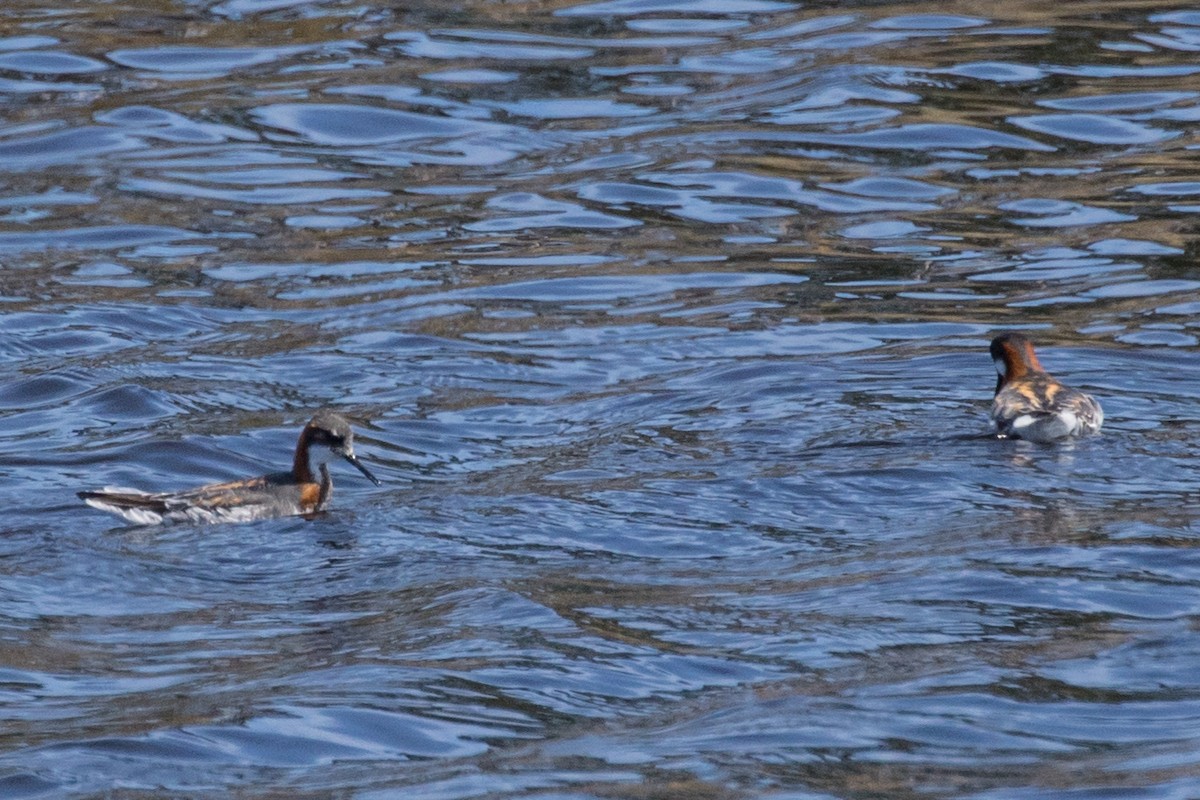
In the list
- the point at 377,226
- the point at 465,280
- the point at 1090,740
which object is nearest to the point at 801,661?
the point at 1090,740

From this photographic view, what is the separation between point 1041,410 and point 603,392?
9.88 feet

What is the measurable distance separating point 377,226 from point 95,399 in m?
4.68

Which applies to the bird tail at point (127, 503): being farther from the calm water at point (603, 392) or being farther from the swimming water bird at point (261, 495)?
the calm water at point (603, 392)

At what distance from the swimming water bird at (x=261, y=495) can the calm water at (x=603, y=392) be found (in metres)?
0.17

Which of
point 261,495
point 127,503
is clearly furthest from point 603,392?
point 127,503

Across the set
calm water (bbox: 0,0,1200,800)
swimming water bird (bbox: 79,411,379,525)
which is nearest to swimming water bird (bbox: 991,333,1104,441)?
calm water (bbox: 0,0,1200,800)

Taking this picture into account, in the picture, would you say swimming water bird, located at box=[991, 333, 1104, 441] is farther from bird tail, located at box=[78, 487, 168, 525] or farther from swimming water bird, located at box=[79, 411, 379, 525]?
bird tail, located at box=[78, 487, 168, 525]

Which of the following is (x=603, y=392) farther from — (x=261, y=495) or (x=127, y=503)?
(x=127, y=503)

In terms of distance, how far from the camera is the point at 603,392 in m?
13.9

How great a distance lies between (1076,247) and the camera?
1684 centimetres

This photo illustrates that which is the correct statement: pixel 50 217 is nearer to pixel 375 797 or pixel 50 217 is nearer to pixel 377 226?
pixel 377 226

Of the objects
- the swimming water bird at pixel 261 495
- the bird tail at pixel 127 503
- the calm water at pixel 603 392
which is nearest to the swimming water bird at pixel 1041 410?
the calm water at pixel 603 392

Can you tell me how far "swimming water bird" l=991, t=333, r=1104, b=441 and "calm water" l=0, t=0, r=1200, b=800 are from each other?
5.1 inches

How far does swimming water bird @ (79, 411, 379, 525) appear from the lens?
37.0 ft
